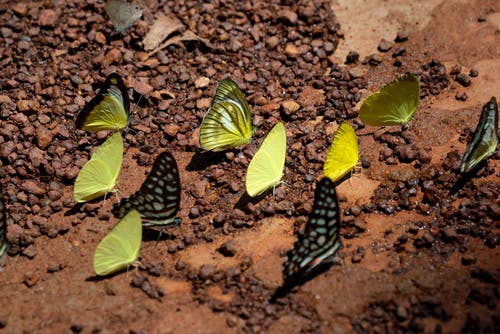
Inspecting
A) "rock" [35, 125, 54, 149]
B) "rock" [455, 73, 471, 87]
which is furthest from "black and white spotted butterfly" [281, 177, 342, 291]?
"rock" [35, 125, 54, 149]

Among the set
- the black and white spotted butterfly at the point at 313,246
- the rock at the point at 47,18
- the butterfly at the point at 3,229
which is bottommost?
the butterfly at the point at 3,229

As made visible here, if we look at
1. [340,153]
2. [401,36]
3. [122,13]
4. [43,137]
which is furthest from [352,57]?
[43,137]

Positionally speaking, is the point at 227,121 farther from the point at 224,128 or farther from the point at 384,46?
the point at 384,46

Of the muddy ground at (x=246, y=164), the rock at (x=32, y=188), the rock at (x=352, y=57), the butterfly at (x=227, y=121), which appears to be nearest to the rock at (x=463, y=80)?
the muddy ground at (x=246, y=164)

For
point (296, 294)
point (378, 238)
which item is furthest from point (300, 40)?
point (296, 294)

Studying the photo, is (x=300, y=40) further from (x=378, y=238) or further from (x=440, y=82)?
(x=378, y=238)

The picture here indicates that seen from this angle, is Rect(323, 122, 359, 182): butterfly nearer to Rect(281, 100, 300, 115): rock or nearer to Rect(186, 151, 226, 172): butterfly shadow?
Rect(281, 100, 300, 115): rock

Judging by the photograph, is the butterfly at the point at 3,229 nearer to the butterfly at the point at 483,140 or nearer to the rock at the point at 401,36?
the butterfly at the point at 483,140

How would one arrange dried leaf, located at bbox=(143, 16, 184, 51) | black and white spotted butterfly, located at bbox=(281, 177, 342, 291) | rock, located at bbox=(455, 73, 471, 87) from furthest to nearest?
dried leaf, located at bbox=(143, 16, 184, 51) < rock, located at bbox=(455, 73, 471, 87) < black and white spotted butterfly, located at bbox=(281, 177, 342, 291)
